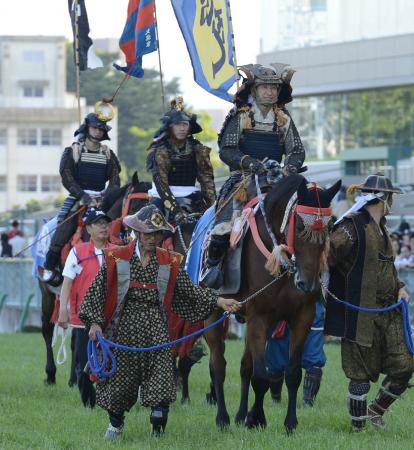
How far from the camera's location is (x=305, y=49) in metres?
46.4

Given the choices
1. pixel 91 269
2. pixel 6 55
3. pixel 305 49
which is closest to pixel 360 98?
pixel 305 49

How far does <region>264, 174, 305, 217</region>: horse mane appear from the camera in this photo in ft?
37.2

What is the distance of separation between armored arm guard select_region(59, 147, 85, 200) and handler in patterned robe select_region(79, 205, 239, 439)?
5883 millimetres

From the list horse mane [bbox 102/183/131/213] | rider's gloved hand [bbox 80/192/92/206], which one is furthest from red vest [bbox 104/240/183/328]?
rider's gloved hand [bbox 80/192/92/206]

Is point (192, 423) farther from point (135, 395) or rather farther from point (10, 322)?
point (10, 322)

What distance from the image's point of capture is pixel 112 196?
1569 cm

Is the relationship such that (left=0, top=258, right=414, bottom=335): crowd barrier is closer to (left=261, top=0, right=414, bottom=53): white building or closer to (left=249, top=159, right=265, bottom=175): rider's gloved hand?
Result: (left=249, top=159, right=265, bottom=175): rider's gloved hand

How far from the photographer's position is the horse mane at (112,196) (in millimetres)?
15617

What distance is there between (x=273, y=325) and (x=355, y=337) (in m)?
0.81

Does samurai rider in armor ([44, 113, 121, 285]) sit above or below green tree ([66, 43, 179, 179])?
below

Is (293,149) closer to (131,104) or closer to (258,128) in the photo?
(258,128)

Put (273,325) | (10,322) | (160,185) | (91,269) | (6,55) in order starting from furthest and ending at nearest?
(6,55) → (10,322) → (160,185) → (91,269) → (273,325)

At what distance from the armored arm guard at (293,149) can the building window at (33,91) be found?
9876 cm

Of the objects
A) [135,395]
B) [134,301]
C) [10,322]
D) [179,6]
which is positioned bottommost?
[10,322]
